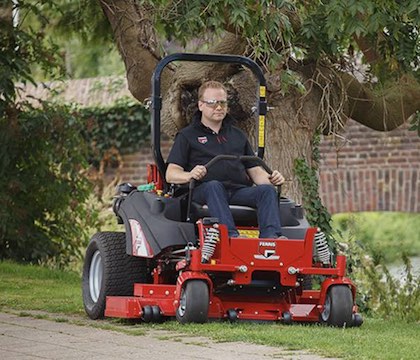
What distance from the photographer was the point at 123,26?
13.5 metres

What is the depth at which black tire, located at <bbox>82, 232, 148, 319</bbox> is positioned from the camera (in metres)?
10.1

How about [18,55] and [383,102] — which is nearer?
[383,102]

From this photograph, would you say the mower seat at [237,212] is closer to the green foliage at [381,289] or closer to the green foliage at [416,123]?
the green foliage at [381,289]

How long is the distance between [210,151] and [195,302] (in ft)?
4.49

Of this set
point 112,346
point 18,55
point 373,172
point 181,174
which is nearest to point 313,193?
point 181,174

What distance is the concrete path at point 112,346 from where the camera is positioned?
7.75m

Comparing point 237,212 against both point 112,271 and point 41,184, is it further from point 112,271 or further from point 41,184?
point 41,184

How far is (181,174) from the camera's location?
9852mm

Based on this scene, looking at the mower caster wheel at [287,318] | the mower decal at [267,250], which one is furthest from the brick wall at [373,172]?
the mower decal at [267,250]

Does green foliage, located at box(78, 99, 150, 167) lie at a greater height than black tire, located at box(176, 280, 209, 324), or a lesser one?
greater

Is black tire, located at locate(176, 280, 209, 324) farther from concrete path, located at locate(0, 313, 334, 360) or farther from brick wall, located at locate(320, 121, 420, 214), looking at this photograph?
brick wall, located at locate(320, 121, 420, 214)

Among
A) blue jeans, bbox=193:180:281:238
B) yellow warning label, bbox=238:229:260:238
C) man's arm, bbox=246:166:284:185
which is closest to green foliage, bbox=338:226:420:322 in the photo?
man's arm, bbox=246:166:284:185

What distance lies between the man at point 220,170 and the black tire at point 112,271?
27.7 inches

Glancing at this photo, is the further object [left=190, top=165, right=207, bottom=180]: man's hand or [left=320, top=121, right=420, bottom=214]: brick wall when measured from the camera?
[left=320, top=121, right=420, bottom=214]: brick wall
